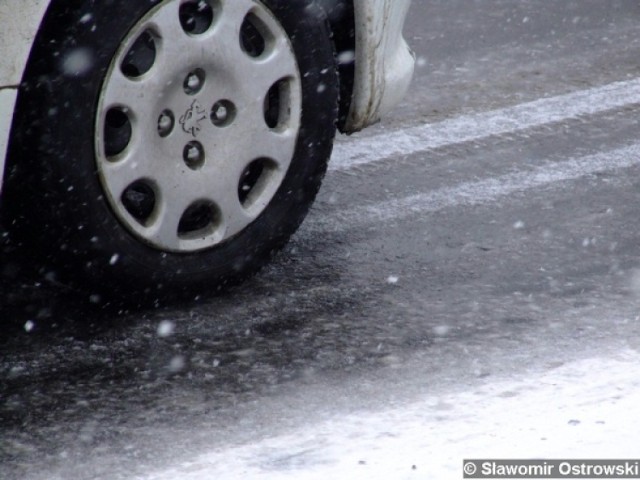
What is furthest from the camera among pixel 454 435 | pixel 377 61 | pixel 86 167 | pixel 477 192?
pixel 477 192

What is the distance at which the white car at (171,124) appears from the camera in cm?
335

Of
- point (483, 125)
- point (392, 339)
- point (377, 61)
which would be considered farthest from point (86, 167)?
point (483, 125)

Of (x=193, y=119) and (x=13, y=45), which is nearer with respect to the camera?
(x=13, y=45)

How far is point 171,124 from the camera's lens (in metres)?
3.58

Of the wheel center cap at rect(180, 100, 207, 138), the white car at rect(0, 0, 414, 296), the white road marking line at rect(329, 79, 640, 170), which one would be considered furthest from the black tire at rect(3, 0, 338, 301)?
the white road marking line at rect(329, 79, 640, 170)

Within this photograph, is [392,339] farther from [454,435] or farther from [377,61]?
[377,61]

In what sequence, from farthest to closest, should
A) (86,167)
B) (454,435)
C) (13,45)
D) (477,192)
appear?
(477,192) → (86,167) → (13,45) → (454,435)

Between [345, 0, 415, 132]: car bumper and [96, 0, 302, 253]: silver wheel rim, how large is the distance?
0.97ft

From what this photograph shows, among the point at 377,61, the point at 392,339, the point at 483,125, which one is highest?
the point at 483,125

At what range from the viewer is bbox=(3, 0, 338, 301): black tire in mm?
3344

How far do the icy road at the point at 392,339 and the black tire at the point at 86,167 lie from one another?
0.14m

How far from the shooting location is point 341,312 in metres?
3.75

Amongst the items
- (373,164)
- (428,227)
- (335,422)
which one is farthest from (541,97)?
(335,422)

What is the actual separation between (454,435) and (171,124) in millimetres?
1125
